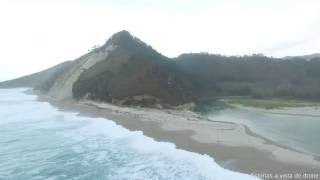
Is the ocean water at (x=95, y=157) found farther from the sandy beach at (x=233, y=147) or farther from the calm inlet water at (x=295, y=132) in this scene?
the calm inlet water at (x=295, y=132)

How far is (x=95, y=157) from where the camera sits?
90.7 ft

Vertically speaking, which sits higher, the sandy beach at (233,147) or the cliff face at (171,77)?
the cliff face at (171,77)

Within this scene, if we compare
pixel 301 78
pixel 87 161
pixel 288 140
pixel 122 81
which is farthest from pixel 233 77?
pixel 87 161

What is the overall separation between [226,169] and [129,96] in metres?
53.0

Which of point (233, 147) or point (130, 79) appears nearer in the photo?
point (233, 147)

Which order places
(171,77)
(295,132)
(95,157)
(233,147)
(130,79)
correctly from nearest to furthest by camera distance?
(95,157) < (233,147) < (295,132) < (130,79) < (171,77)

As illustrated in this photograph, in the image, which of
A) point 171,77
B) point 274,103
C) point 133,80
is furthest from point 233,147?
point 171,77

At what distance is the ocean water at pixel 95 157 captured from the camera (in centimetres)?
2269

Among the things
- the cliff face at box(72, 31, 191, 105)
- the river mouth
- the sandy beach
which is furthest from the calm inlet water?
the cliff face at box(72, 31, 191, 105)

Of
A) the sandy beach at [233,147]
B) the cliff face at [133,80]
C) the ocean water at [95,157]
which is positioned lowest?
the ocean water at [95,157]

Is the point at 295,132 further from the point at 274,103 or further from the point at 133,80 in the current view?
→ the point at 133,80

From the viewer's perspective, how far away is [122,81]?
269 ft

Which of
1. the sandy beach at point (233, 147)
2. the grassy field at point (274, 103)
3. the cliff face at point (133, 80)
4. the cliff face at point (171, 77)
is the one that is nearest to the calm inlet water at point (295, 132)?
the sandy beach at point (233, 147)

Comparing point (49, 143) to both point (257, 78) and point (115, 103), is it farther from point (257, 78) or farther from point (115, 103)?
point (257, 78)
